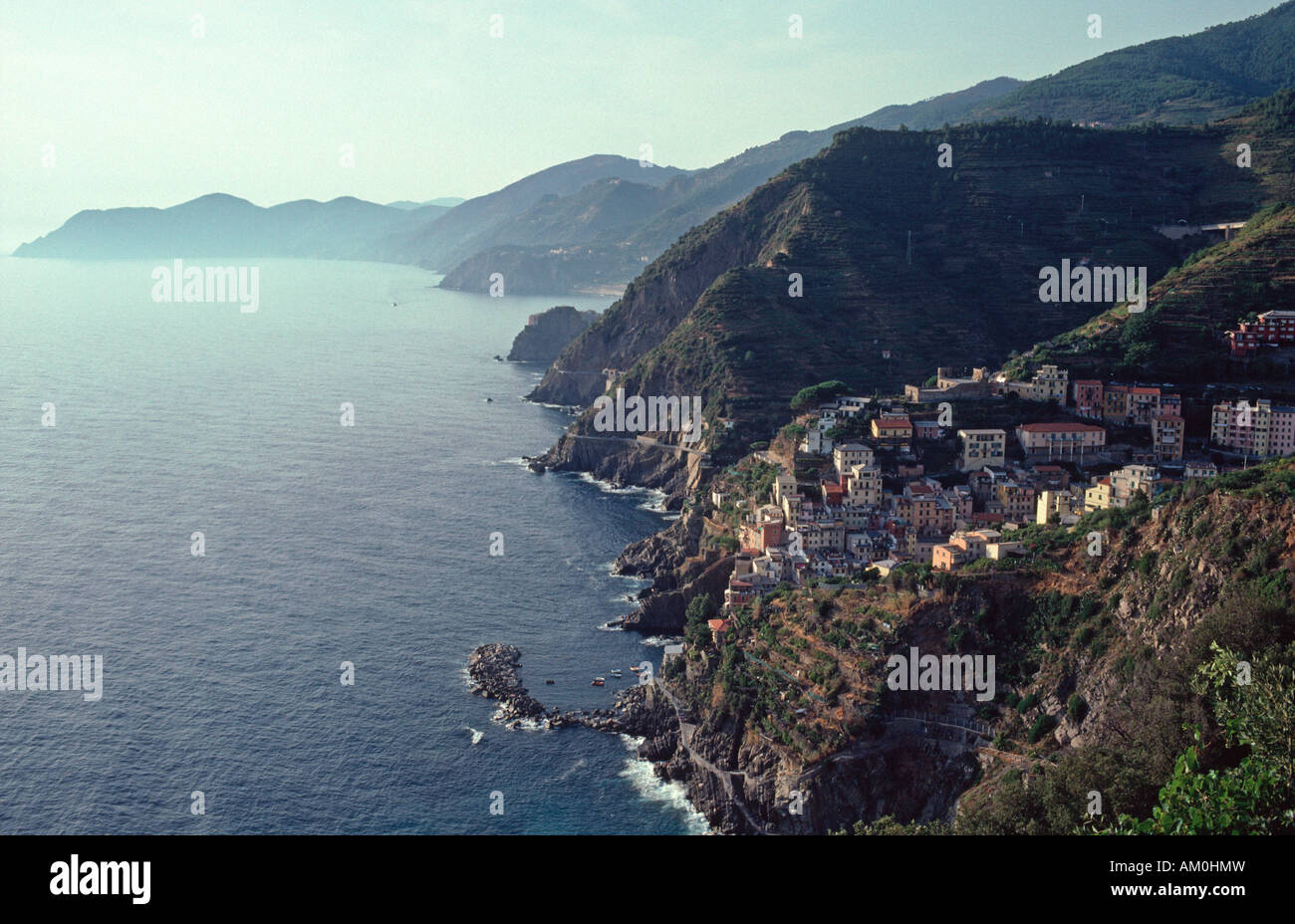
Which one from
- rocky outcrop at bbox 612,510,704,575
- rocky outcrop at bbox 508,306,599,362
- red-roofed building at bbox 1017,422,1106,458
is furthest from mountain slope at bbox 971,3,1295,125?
rocky outcrop at bbox 612,510,704,575

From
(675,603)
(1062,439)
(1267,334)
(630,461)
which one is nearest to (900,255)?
(630,461)

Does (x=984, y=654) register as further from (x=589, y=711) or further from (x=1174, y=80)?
(x=1174, y=80)

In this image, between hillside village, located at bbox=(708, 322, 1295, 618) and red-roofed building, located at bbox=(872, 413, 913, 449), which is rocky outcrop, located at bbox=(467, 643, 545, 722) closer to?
hillside village, located at bbox=(708, 322, 1295, 618)

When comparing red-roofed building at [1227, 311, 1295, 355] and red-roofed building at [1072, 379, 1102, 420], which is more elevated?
red-roofed building at [1227, 311, 1295, 355]
